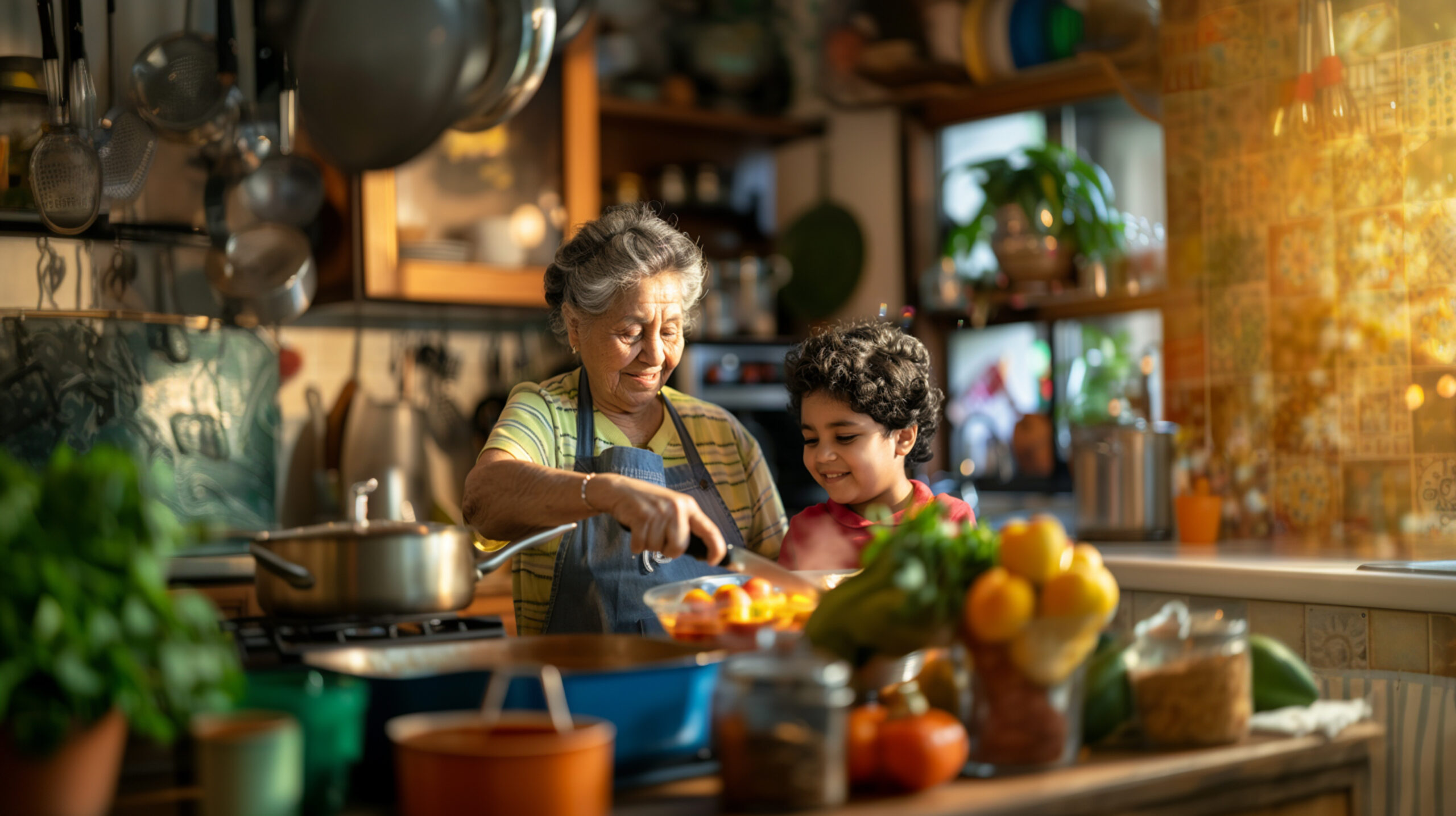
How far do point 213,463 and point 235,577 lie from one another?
0.46 metres

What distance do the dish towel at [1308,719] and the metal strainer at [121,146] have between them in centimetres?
261

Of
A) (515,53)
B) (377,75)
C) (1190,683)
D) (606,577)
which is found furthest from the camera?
(515,53)

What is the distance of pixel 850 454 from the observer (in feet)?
5.85

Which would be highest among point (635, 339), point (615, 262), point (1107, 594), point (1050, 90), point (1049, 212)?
point (1050, 90)

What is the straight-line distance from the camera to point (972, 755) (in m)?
1.01

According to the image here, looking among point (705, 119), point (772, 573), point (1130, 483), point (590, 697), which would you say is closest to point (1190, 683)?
point (772, 573)

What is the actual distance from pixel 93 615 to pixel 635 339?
1072 millimetres

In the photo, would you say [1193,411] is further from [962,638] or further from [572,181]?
[962,638]

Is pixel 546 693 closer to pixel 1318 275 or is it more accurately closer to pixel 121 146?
pixel 1318 275

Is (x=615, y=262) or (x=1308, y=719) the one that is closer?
(x=1308, y=719)

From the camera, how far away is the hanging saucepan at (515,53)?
2467 mm

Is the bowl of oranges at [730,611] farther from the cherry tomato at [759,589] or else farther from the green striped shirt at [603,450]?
the green striped shirt at [603,450]

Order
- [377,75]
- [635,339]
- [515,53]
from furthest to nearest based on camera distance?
[515,53]
[377,75]
[635,339]

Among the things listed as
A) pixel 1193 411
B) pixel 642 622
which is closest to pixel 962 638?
pixel 642 622
